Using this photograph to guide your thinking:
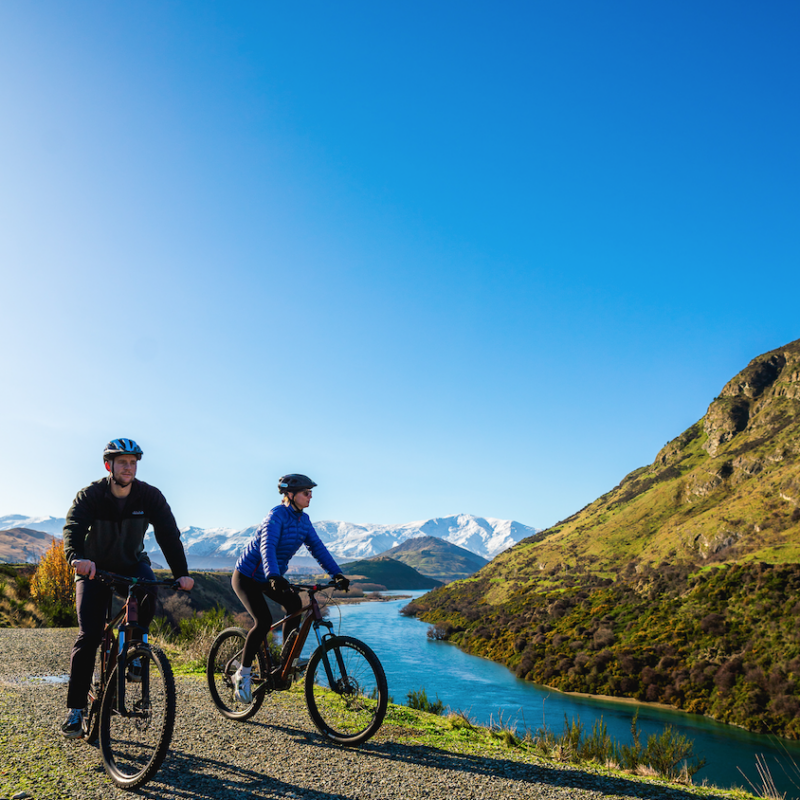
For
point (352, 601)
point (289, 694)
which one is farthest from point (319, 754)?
point (352, 601)

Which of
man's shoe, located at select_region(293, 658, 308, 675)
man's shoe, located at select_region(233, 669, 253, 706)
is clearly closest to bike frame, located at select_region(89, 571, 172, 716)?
man's shoe, located at select_region(233, 669, 253, 706)

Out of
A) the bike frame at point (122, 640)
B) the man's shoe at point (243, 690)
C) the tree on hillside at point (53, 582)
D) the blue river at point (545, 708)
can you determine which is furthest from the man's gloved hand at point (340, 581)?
the blue river at point (545, 708)

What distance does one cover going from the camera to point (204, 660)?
9.98 meters

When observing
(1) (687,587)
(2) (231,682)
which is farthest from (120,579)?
(1) (687,587)

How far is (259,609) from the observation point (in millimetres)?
5805

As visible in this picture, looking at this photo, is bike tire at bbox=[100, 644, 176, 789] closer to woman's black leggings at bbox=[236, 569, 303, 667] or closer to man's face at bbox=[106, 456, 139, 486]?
woman's black leggings at bbox=[236, 569, 303, 667]

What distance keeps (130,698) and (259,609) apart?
151 cm

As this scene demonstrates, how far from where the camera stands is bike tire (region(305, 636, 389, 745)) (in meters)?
5.35

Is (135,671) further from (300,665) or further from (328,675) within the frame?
(328,675)

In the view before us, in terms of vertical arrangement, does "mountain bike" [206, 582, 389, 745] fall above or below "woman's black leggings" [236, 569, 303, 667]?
below

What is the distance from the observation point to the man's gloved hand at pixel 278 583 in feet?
18.0

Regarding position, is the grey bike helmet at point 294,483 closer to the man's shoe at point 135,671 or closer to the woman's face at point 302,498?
the woman's face at point 302,498

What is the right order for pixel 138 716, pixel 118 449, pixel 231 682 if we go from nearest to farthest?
pixel 138 716, pixel 118 449, pixel 231 682

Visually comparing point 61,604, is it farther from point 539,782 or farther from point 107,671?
point 539,782
